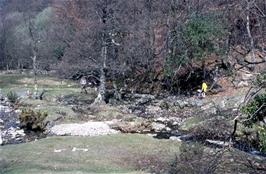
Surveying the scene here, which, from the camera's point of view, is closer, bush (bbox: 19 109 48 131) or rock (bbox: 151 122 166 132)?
bush (bbox: 19 109 48 131)

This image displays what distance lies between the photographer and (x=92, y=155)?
2116 centimetres

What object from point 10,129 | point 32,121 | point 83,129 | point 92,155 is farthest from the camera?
point 10,129

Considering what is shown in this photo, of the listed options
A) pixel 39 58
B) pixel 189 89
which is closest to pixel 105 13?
pixel 189 89

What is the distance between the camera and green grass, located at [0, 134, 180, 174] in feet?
61.4

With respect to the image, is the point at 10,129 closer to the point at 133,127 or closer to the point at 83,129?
the point at 83,129

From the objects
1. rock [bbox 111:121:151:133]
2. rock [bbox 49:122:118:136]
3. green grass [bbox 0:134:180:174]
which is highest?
green grass [bbox 0:134:180:174]

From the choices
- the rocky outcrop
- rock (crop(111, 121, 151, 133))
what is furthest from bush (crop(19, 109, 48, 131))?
rock (crop(111, 121, 151, 133))

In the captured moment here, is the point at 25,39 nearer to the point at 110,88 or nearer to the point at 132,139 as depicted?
the point at 110,88

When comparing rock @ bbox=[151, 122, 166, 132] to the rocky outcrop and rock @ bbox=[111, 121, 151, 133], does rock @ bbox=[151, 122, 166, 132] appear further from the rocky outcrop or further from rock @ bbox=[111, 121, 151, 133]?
the rocky outcrop

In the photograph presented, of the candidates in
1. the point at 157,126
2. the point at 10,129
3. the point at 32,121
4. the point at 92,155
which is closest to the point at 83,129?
the point at 32,121

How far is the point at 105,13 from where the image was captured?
139ft

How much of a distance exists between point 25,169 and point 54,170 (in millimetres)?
1170

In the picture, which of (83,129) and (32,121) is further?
(83,129)

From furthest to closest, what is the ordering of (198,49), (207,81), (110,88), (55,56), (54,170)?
(55,56) < (110,88) < (207,81) < (198,49) < (54,170)
